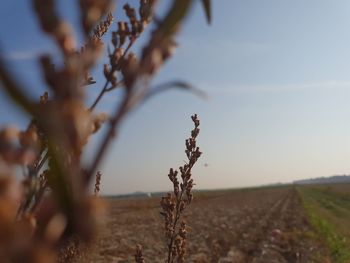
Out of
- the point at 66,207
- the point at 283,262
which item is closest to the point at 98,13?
the point at 66,207

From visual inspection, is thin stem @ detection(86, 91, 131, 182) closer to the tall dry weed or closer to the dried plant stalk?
the tall dry weed

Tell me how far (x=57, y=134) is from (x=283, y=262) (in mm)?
16118

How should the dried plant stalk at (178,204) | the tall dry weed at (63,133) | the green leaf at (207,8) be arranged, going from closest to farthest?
the tall dry weed at (63,133)
the green leaf at (207,8)
the dried plant stalk at (178,204)

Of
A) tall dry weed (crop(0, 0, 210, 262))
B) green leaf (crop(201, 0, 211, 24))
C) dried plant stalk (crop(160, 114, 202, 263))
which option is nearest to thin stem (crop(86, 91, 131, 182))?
tall dry weed (crop(0, 0, 210, 262))

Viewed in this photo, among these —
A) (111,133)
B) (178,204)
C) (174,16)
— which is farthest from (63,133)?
(178,204)

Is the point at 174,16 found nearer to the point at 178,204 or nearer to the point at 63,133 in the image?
the point at 63,133

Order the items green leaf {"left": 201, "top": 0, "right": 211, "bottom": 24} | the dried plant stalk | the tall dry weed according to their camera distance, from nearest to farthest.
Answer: the tall dry weed, green leaf {"left": 201, "top": 0, "right": 211, "bottom": 24}, the dried plant stalk

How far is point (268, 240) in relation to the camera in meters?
20.4

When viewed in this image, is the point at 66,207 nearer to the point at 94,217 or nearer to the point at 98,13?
the point at 94,217

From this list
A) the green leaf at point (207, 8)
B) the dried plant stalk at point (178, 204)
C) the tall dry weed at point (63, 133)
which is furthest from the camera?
the dried plant stalk at point (178, 204)

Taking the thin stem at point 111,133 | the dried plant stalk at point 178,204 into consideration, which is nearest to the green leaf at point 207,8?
the thin stem at point 111,133

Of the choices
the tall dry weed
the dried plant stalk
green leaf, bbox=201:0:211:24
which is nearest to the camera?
the tall dry weed

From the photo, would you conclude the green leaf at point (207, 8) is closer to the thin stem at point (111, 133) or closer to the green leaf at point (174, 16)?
the green leaf at point (174, 16)

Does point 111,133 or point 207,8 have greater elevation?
point 207,8
